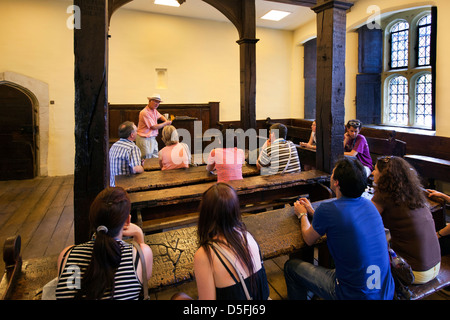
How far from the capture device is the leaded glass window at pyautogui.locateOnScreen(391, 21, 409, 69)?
7546 mm

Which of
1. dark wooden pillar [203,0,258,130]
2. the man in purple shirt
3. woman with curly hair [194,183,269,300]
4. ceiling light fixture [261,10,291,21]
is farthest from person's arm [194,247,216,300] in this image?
ceiling light fixture [261,10,291,21]

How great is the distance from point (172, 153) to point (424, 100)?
6.35m

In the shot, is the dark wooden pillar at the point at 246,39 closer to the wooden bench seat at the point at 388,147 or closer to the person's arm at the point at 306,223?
the wooden bench seat at the point at 388,147

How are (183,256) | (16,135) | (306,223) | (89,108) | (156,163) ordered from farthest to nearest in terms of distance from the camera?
(16,135), (156,163), (89,108), (306,223), (183,256)

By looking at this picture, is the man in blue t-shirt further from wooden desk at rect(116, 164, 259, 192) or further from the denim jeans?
wooden desk at rect(116, 164, 259, 192)

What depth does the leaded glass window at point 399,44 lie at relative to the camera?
24.8ft

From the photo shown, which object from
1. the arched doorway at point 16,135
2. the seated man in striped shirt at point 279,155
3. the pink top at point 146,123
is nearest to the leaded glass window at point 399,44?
A: the seated man in striped shirt at point 279,155

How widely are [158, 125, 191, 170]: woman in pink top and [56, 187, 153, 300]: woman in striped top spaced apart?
240 cm

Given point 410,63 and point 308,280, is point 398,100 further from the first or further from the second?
point 308,280

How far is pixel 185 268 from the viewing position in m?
1.65

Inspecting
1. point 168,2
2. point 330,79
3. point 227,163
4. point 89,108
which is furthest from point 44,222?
point 168,2

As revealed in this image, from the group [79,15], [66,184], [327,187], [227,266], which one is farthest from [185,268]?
[66,184]

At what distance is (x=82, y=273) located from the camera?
4.24 feet

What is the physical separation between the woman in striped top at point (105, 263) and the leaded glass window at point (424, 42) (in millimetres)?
7857
